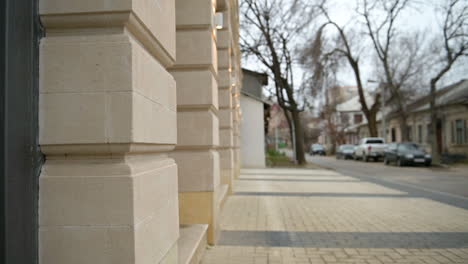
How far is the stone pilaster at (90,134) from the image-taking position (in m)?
1.89

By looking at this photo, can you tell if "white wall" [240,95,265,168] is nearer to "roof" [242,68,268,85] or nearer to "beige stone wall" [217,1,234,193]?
"roof" [242,68,268,85]

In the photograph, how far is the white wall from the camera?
66.2 feet

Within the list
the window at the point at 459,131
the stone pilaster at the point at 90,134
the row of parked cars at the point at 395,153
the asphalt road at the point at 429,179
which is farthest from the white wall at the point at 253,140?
the stone pilaster at the point at 90,134

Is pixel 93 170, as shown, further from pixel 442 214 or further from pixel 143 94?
pixel 442 214

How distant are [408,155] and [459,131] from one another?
9504mm

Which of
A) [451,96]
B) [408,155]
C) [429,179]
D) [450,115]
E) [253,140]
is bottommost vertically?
[429,179]

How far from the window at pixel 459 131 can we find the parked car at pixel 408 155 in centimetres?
745

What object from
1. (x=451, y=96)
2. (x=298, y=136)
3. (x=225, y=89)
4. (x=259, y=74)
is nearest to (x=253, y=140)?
(x=298, y=136)

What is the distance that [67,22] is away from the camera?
6.44 ft

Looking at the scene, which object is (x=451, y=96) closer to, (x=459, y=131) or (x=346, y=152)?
(x=459, y=131)

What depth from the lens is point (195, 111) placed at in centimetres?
431

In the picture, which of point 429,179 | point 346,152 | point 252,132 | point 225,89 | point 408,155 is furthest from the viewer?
point 346,152

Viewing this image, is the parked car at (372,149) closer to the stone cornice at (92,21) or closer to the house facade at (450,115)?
the house facade at (450,115)

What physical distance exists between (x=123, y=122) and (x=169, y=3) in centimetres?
119
